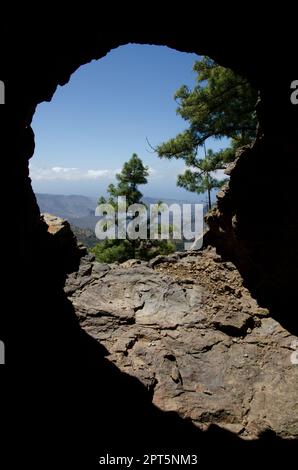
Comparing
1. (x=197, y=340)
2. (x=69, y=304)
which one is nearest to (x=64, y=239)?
(x=69, y=304)

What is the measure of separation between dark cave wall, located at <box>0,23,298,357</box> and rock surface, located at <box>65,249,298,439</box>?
4.66ft

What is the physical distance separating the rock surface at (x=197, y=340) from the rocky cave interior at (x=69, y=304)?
0.42 metres

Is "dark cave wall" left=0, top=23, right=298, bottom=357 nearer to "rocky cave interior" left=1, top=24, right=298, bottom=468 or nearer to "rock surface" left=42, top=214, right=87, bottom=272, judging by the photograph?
"rocky cave interior" left=1, top=24, right=298, bottom=468

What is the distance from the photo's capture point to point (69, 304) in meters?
8.41

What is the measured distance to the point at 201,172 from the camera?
19.0 meters

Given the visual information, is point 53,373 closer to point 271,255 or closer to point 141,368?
point 141,368

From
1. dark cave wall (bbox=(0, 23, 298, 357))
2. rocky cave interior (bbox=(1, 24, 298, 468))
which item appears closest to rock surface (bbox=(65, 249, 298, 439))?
rocky cave interior (bbox=(1, 24, 298, 468))

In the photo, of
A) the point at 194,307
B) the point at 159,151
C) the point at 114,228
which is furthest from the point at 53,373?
the point at 114,228

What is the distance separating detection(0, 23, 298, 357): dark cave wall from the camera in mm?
5547

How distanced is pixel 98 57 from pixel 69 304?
6.40 metres

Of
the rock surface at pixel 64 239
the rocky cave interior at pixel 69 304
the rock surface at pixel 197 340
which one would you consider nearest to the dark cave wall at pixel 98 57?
the rocky cave interior at pixel 69 304

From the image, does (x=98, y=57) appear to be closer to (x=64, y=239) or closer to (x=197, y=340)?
(x=64, y=239)

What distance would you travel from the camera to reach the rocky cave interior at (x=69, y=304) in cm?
507

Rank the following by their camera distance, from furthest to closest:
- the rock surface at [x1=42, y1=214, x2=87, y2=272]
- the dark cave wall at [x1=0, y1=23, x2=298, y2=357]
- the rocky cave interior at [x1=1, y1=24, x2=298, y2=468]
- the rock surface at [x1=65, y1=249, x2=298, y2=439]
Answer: the rock surface at [x1=42, y1=214, x2=87, y2=272] < the rock surface at [x1=65, y1=249, x2=298, y2=439] < the dark cave wall at [x1=0, y1=23, x2=298, y2=357] < the rocky cave interior at [x1=1, y1=24, x2=298, y2=468]
